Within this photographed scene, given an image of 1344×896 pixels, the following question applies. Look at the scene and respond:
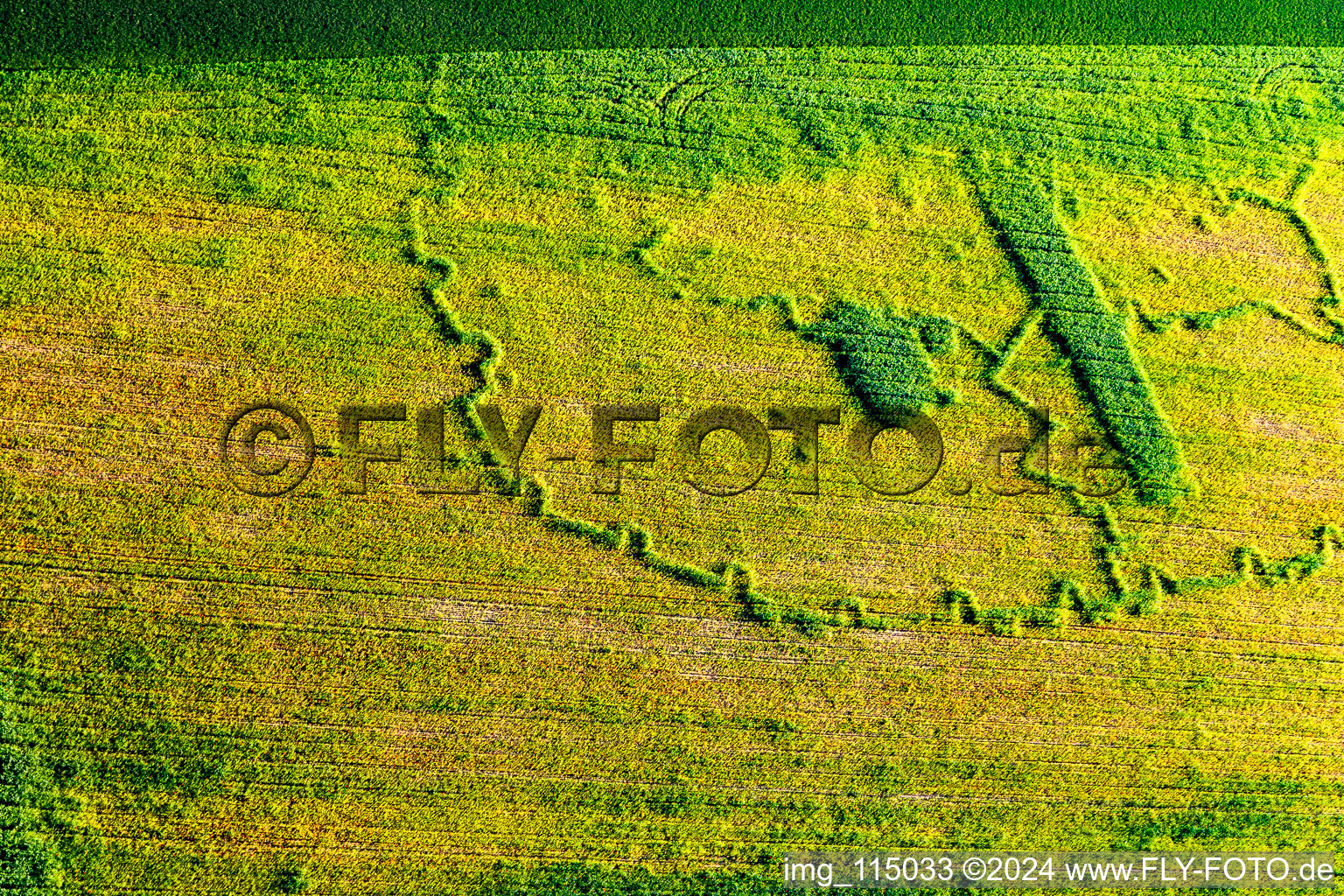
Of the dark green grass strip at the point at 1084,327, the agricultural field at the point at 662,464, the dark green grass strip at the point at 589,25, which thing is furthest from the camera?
the dark green grass strip at the point at 589,25

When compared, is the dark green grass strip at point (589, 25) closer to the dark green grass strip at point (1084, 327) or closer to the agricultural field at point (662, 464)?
the agricultural field at point (662, 464)

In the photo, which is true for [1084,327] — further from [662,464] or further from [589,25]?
[589,25]

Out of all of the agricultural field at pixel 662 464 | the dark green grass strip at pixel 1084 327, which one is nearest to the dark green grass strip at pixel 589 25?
the agricultural field at pixel 662 464

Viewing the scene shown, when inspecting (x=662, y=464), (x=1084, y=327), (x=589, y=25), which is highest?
(x=589, y=25)

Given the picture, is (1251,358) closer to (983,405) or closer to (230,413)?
(983,405)

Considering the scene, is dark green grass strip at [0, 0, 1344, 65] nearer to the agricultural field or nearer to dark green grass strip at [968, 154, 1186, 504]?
the agricultural field

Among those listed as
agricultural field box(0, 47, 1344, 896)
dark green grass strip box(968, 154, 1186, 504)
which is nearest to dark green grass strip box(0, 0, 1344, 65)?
agricultural field box(0, 47, 1344, 896)

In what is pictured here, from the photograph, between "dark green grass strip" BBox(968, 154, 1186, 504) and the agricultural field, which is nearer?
the agricultural field

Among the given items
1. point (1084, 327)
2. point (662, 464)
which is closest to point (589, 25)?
point (662, 464)

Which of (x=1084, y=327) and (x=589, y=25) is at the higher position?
(x=589, y=25)
